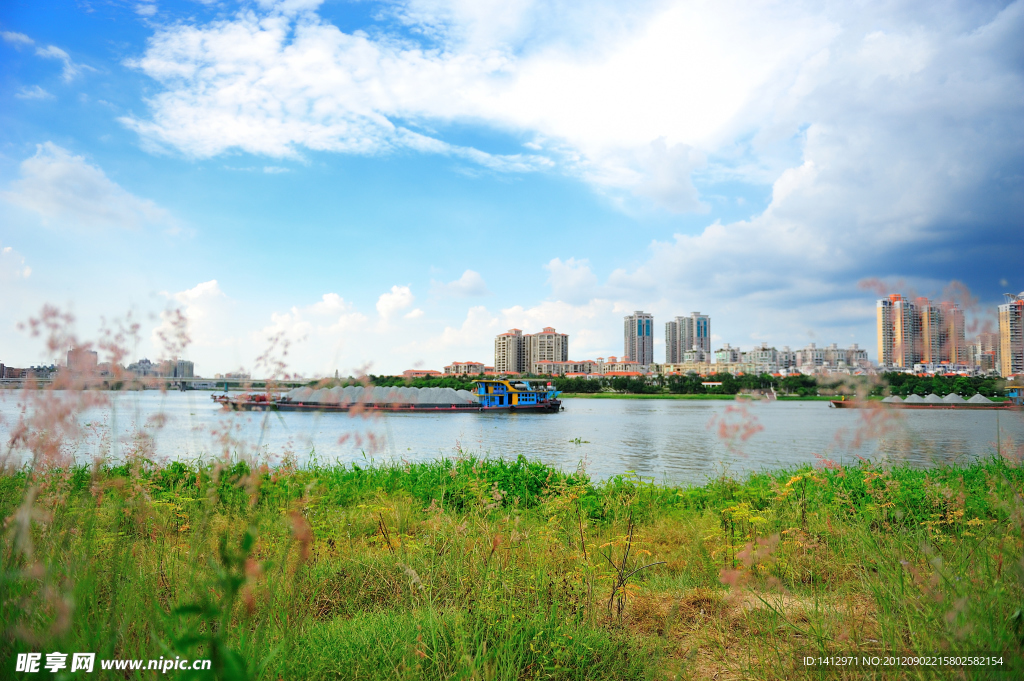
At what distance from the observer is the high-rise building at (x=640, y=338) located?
117250mm

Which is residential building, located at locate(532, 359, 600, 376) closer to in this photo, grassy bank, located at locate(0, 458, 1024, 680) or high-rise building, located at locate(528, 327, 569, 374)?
high-rise building, located at locate(528, 327, 569, 374)

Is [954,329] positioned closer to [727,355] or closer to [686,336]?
[727,355]

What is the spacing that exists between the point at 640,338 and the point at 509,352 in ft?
150

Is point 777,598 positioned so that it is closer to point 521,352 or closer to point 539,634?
point 539,634

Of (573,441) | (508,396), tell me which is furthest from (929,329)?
(508,396)

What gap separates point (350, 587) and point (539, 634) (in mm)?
1346

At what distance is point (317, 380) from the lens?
2891 mm

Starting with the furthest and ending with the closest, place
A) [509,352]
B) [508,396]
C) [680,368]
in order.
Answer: [680,368] < [509,352] < [508,396]

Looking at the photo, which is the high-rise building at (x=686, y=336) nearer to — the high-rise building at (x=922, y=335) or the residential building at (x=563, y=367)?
the residential building at (x=563, y=367)

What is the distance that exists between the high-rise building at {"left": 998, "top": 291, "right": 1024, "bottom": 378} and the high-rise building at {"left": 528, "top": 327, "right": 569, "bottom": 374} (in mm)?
90301

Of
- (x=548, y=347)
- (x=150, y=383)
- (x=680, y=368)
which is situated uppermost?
(x=548, y=347)

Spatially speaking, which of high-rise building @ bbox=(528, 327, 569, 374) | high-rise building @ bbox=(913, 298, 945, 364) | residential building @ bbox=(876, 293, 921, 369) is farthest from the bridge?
high-rise building @ bbox=(528, 327, 569, 374)

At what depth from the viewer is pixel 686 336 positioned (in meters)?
105

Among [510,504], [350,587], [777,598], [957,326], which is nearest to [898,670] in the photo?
[777,598]
